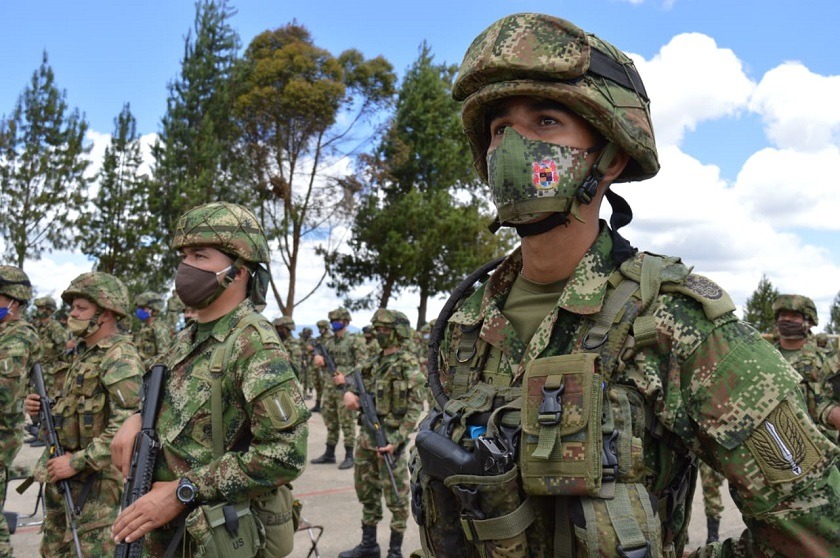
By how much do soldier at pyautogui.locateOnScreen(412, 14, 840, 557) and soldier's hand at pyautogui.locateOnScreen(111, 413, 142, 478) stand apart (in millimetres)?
1807

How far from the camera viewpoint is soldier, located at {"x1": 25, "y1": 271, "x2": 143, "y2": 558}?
4367 mm

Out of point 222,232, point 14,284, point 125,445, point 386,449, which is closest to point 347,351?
point 386,449

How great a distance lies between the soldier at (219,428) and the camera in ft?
9.08

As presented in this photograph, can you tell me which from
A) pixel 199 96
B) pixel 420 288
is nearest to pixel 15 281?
pixel 199 96

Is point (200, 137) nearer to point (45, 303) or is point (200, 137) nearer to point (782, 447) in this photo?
point (45, 303)

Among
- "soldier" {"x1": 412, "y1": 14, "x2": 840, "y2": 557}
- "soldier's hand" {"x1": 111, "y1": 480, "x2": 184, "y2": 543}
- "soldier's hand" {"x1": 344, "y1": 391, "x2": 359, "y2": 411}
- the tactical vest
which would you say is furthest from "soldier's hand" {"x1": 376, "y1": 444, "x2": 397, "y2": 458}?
the tactical vest

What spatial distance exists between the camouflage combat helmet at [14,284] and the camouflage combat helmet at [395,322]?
12.4ft

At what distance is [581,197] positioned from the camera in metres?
1.72

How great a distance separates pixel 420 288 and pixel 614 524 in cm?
2760

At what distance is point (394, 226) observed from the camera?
27.4 meters

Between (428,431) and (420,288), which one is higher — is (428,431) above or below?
below

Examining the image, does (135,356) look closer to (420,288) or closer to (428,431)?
(428,431)

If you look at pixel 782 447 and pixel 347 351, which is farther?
pixel 347 351

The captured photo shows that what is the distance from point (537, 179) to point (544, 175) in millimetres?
22
